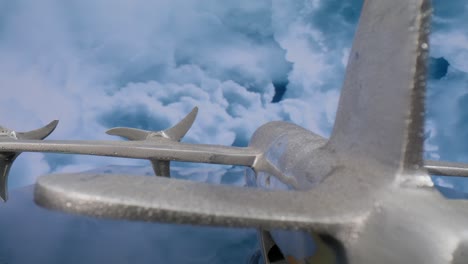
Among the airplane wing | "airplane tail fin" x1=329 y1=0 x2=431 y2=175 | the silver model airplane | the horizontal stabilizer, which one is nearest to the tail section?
the horizontal stabilizer

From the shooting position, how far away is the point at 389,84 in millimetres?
1531

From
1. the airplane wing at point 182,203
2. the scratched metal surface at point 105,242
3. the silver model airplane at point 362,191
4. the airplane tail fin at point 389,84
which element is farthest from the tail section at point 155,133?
the airplane wing at point 182,203

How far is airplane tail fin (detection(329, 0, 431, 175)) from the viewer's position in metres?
1.40

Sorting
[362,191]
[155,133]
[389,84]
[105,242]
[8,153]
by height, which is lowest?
[105,242]

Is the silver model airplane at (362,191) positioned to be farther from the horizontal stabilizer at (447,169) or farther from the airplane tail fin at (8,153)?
the airplane tail fin at (8,153)

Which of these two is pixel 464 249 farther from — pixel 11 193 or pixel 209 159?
pixel 11 193

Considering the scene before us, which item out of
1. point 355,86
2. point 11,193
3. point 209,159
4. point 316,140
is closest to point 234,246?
point 209,159

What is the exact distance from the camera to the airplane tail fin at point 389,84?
1404 mm

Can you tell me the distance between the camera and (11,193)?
845cm

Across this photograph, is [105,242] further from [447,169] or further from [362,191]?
[362,191]

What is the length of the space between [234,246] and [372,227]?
5.23 m

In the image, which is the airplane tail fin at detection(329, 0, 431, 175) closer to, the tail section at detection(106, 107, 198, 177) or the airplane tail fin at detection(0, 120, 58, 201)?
the tail section at detection(106, 107, 198, 177)

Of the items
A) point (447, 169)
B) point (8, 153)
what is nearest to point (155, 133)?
point (8, 153)

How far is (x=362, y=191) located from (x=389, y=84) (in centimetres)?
47
